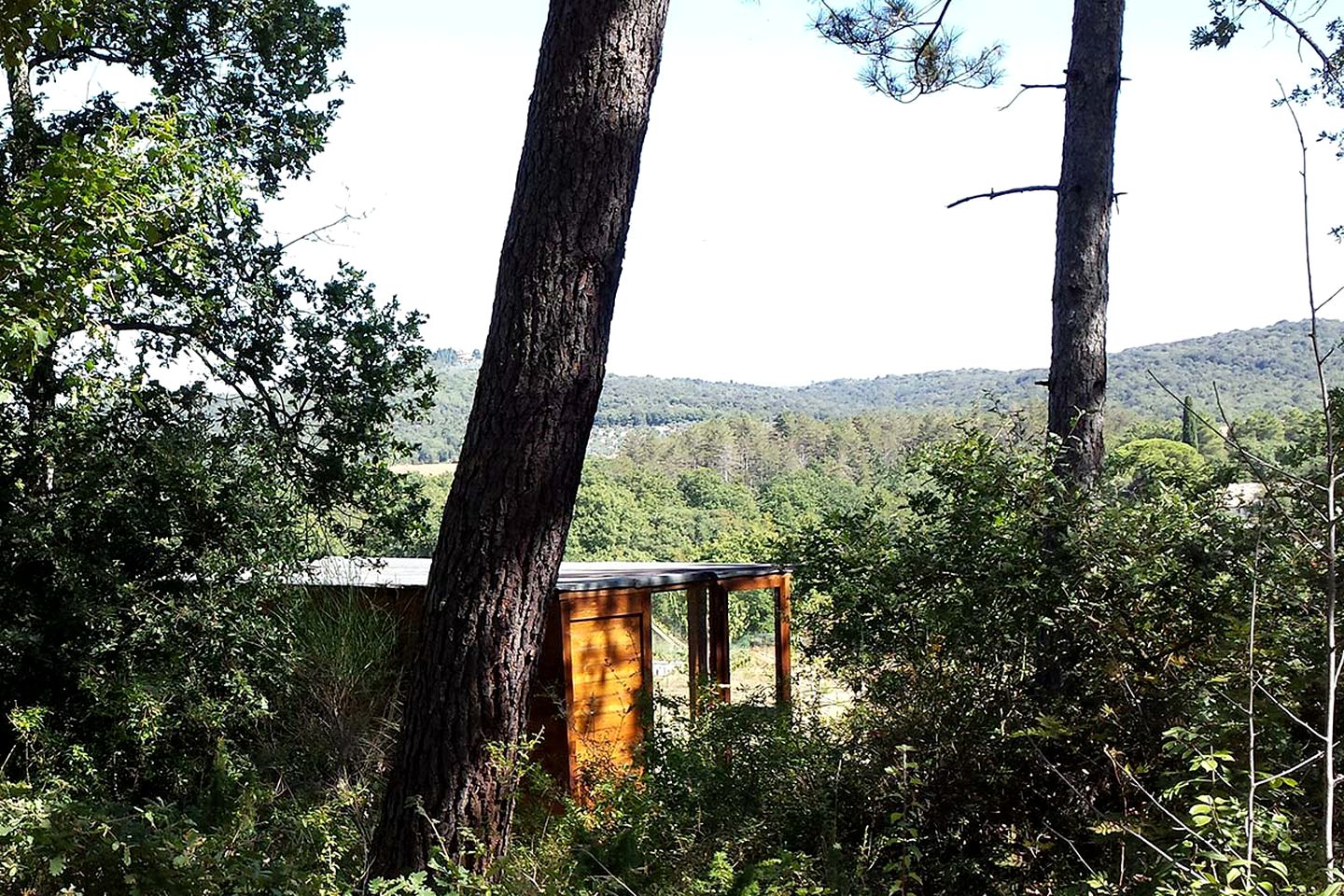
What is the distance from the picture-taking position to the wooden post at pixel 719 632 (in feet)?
25.3

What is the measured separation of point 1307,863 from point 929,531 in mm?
2431

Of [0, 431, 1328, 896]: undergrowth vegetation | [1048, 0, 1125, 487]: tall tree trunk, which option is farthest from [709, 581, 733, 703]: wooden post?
[1048, 0, 1125, 487]: tall tree trunk

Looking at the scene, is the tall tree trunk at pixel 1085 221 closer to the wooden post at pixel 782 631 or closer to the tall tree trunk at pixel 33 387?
the wooden post at pixel 782 631

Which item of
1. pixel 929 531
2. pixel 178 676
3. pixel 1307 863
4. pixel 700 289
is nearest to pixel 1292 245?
pixel 1307 863

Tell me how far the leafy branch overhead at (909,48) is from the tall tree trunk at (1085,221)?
1.29m

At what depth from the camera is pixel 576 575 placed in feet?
23.9

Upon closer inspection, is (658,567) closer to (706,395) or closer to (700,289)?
(700,289)

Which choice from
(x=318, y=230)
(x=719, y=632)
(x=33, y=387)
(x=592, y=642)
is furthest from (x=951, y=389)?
(x=33, y=387)

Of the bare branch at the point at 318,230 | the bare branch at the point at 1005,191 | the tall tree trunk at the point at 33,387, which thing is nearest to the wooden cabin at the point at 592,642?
the tall tree trunk at the point at 33,387

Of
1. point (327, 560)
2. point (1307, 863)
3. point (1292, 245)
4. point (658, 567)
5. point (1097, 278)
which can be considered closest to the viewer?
point (1292, 245)

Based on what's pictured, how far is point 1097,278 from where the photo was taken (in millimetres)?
5566

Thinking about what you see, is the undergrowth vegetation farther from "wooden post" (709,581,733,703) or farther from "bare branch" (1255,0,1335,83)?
"bare branch" (1255,0,1335,83)

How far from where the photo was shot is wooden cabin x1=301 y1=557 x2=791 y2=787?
21.1ft

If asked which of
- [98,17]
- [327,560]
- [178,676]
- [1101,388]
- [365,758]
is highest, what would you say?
[98,17]
